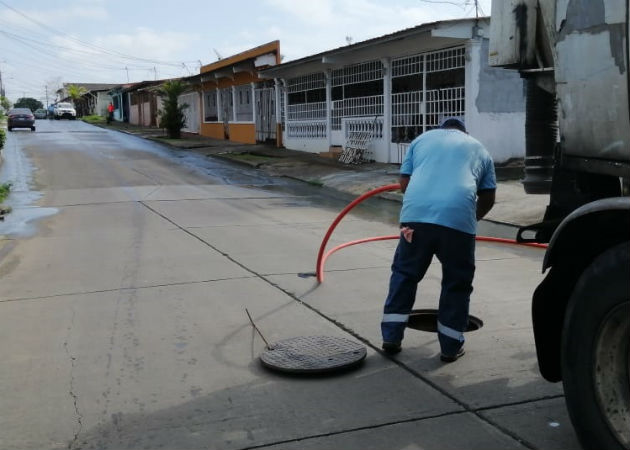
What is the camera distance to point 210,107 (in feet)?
127

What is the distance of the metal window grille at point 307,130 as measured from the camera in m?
24.0

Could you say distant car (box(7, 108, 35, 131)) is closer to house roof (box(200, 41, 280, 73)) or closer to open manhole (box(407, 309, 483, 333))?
house roof (box(200, 41, 280, 73))

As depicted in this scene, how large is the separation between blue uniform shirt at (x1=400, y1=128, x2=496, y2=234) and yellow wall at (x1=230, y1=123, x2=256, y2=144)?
26746 millimetres

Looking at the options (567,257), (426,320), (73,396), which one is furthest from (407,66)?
(567,257)

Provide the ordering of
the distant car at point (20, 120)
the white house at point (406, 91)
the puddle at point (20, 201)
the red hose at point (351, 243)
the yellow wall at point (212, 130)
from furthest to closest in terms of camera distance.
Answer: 1. the distant car at point (20, 120)
2. the yellow wall at point (212, 130)
3. the white house at point (406, 91)
4. the puddle at point (20, 201)
5. the red hose at point (351, 243)

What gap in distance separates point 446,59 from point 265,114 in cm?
1417

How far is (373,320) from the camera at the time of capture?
5.62 meters

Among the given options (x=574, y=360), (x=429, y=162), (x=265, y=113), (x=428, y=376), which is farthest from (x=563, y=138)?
(x=265, y=113)

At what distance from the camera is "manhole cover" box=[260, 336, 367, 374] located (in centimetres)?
443

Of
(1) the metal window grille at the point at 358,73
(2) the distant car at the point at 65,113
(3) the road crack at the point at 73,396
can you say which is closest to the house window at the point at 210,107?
(1) the metal window grille at the point at 358,73

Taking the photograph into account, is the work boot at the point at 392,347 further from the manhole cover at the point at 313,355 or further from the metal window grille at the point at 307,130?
the metal window grille at the point at 307,130

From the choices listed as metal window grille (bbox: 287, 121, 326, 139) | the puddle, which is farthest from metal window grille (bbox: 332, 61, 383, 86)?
the puddle

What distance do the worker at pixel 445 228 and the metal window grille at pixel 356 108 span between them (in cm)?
1545

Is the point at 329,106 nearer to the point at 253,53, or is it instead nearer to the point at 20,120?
the point at 253,53
